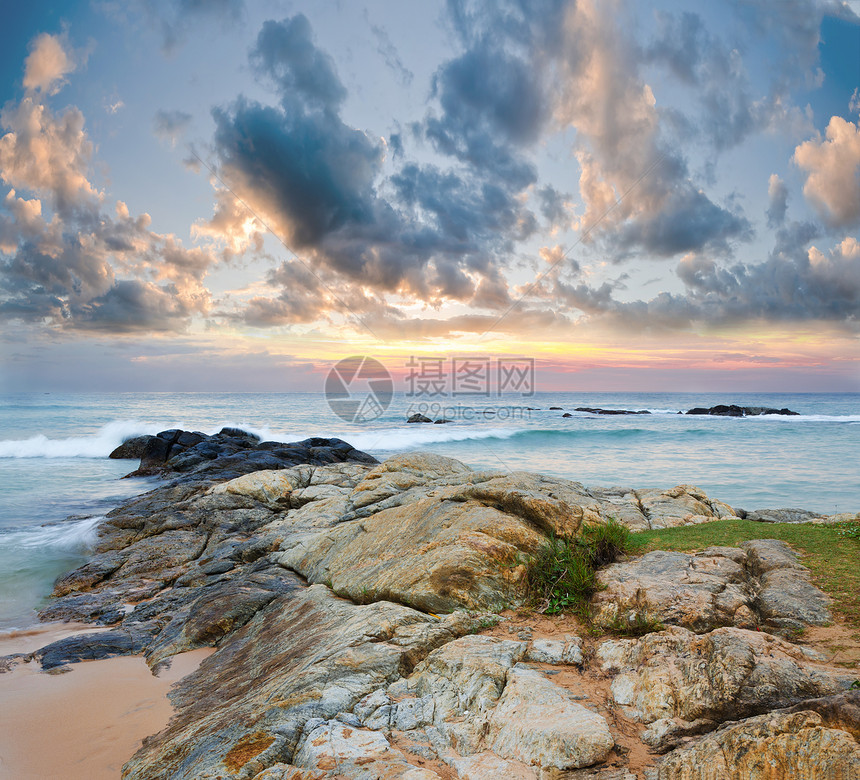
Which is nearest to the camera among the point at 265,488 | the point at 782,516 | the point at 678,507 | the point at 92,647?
the point at 92,647

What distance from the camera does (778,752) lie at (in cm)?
241

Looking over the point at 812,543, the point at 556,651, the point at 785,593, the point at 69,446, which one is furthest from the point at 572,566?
the point at 69,446

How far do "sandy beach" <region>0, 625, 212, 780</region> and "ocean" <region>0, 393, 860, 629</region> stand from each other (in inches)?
139

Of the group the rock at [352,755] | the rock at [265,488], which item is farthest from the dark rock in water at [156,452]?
the rock at [352,755]

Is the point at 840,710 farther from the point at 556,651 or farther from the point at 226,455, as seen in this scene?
the point at 226,455

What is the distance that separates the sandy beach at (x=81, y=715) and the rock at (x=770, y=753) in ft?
16.5

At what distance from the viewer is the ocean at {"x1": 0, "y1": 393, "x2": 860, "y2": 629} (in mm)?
13812

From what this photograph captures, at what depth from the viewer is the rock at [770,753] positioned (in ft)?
7.34

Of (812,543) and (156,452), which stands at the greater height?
(812,543)

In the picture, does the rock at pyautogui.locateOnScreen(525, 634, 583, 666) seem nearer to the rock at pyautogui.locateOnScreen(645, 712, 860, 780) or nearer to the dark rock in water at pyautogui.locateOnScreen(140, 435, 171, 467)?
the rock at pyautogui.locateOnScreen(645, 712, 860, 780)

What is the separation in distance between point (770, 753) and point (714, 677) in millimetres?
1035

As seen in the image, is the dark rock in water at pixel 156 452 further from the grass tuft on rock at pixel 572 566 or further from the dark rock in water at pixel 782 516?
the dark rock in water at pixel 782 516

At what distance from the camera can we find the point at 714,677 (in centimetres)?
340

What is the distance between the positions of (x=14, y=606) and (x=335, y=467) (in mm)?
9540
